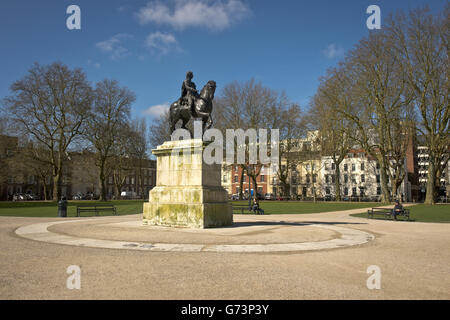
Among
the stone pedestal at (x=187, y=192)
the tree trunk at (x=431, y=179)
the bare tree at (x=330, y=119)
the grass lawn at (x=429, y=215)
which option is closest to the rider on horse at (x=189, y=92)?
the stone pedestal at (x=187, y=192)

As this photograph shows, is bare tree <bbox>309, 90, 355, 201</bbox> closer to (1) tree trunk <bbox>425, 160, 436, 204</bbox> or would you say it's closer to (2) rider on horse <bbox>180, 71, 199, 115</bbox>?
(1) tree trunk <bbox>425, 160, 436, 204</bbox>

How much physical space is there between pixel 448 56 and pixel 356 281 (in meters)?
37.5

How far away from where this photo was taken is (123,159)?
5484 centimetres

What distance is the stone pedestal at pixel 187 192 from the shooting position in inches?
504

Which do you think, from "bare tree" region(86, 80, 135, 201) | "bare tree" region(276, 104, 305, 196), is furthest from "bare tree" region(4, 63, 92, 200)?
"bare tree" region(276, 104, 305, 196)

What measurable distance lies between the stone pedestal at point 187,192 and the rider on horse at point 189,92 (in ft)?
5.89

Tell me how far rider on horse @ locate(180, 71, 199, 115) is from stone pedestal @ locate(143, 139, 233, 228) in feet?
5.89

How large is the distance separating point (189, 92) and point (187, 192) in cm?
448

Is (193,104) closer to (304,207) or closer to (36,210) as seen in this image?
(36,210)

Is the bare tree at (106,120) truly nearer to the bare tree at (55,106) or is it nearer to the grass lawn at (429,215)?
the bare tree at (55,106)

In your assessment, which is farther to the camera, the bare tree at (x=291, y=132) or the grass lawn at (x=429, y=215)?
the bare tree at (x=291, y=132)

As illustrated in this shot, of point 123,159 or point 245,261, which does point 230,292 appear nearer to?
point 245,261

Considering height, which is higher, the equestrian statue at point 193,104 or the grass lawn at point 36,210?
the equestrian statue at point 193,104

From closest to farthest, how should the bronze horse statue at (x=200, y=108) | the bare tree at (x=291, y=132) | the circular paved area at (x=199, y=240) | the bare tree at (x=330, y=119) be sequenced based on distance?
the circular paved area at (x=199, y=240) → the bronze horse statue at (x=200, y=108) → the bare tree at (x=330, y=119) → the bare tree at (x=291, y=132)
